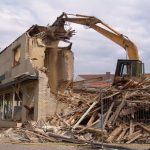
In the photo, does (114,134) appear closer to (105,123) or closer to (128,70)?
(105,123)

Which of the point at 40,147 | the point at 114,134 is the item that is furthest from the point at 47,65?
the point at 40,147

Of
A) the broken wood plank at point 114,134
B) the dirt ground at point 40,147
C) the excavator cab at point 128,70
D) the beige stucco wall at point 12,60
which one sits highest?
the beige stucco wall at point 12,60

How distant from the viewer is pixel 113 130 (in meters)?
20.8


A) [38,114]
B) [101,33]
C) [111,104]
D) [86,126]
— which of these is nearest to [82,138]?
[86,126]

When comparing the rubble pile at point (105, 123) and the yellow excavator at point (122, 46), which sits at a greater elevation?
the yellow excavator at point (122, 46)

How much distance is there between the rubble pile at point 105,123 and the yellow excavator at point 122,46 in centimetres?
222

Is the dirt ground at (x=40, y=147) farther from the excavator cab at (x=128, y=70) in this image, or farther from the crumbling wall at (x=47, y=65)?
the excavator cab at (x=128, y=70)

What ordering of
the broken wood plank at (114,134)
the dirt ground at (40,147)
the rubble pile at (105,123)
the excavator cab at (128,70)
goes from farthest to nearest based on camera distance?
the excavator cab at (128,70), the rubble pile at (105,123), the broken wood plank at (114,134), the dirt ground at (40,147)

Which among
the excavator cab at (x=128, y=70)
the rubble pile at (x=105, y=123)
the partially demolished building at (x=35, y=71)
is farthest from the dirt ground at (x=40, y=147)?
the excavator cab at (x=128, y=70)

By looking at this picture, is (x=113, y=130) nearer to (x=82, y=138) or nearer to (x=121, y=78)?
(x=82, y=138)

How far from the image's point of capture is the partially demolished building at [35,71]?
91.2ft

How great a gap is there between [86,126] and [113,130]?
1.74 m

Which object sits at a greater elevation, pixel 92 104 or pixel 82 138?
pixel 92 104

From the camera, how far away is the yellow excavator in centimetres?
2712
